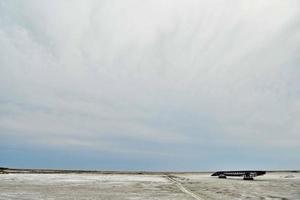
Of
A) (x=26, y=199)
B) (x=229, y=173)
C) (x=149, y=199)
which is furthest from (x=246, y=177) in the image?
(x=26, y=199)

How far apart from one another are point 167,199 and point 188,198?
6.61ft

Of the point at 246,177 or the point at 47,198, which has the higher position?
the point at 246,177

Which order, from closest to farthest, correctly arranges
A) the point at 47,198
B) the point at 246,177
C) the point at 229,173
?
1. the point at 47,198
2. the point at 246,177
3. the point at 229,173

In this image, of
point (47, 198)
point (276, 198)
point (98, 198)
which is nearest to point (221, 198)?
point (276, 198)

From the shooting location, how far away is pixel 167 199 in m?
27.7

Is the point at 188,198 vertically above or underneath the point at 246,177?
underneath

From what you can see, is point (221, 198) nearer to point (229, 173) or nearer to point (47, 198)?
point (47, 198)

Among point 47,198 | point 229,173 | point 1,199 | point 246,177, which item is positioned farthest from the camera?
point 229,173

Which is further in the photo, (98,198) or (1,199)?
(98,198)

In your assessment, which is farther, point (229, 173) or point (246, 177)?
point (229, 173)

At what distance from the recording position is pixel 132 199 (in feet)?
91.0

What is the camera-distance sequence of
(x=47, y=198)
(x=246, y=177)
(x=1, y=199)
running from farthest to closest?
(x=246, y=177), (x=47, y=198), (x=1, y=199)

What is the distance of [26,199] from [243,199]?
49.6ft

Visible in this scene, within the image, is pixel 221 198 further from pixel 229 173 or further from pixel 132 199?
pixel 229 173
